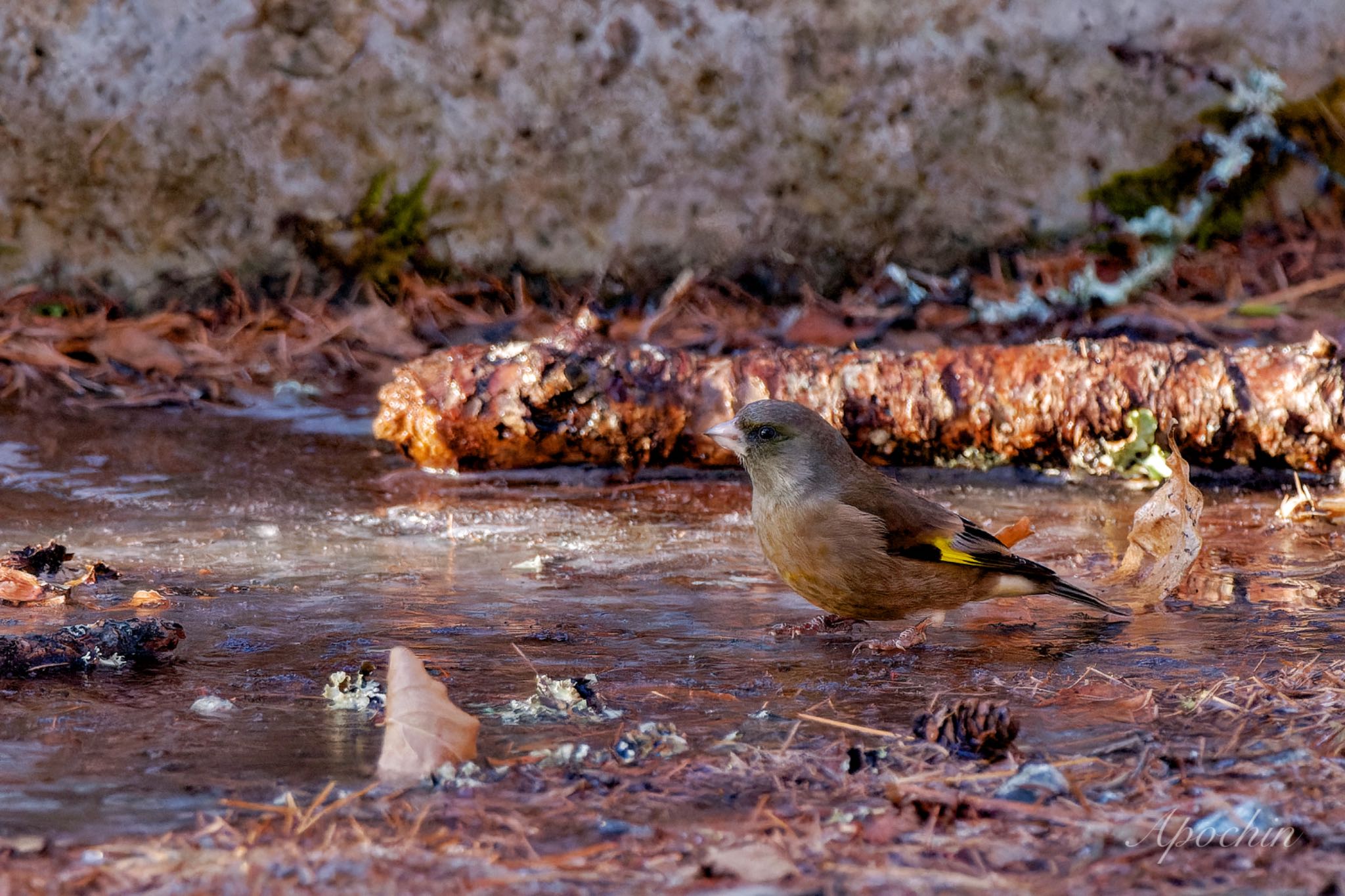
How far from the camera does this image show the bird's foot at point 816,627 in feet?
11.5

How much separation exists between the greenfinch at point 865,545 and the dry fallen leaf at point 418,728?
1.28 m

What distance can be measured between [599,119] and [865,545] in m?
4.45

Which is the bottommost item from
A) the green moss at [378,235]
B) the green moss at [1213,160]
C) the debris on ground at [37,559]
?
the debris on ground at [37,559]

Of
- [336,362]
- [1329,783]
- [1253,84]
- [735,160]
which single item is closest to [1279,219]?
[1253,84]

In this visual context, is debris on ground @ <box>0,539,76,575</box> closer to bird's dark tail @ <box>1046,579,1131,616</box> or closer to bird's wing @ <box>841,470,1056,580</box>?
bird's wing @ <box>841,470,1056,580</box>

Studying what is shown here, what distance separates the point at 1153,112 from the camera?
768cm

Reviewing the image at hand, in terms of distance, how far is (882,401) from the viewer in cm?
530

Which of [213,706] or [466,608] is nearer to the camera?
[213,706]

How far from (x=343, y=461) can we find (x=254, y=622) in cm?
213

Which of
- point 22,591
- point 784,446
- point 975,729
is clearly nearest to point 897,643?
point 784,446

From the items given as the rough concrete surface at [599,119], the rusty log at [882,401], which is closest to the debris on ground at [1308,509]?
the rusty log at [882,401]

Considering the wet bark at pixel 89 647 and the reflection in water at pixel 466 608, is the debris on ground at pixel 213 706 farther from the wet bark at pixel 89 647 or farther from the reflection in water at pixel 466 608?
the wet bark at pixel 89 647

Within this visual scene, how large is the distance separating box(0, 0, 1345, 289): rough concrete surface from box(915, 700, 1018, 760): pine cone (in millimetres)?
5338
